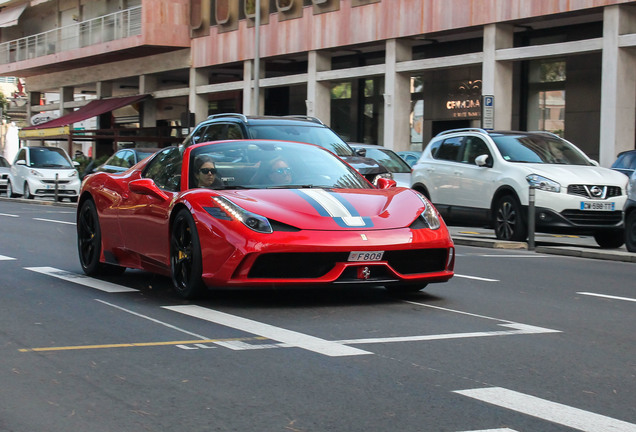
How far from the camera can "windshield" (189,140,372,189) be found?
27.8ft

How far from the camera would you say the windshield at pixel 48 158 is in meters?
34.4

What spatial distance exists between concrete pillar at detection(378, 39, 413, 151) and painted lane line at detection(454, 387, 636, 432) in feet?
103

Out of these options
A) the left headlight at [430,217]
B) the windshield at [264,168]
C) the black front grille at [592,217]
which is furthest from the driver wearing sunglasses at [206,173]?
the black front grille at [592,217]

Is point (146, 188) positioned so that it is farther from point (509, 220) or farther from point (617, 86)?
point (617, 86)

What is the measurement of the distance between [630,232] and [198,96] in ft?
113

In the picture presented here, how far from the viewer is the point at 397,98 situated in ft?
118

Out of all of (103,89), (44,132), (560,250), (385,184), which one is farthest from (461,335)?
(103,89)

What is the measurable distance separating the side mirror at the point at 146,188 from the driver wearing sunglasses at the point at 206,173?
0.34 meters

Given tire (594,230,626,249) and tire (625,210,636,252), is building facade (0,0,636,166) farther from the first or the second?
tire (625,210,636,252)

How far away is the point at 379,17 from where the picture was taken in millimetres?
35906

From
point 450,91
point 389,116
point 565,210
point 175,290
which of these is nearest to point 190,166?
point 175,290

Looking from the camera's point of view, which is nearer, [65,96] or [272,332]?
[272,332]

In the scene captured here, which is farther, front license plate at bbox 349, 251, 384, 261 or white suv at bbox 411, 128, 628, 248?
white suv at bbox 411, 128, 628, 248

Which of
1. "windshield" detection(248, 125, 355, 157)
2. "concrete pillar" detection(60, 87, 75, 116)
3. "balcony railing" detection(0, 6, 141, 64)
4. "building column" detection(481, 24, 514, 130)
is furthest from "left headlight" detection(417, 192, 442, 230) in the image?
"concrete pillar" detection(60, 87, 75, 116)
